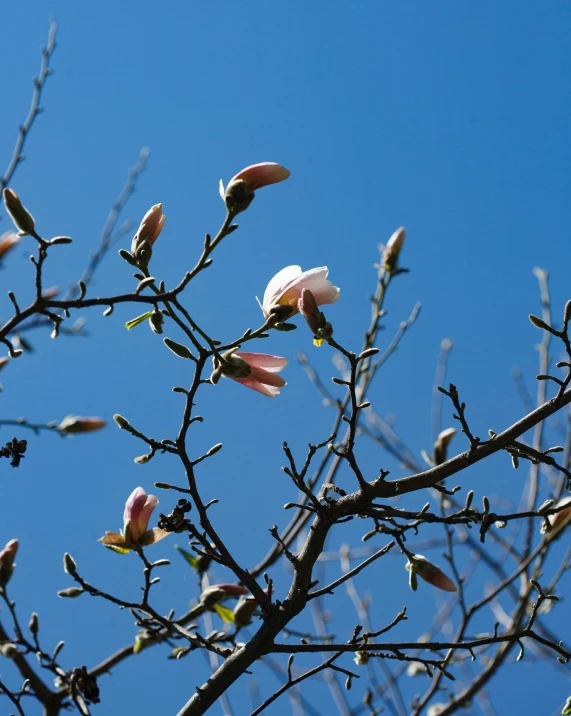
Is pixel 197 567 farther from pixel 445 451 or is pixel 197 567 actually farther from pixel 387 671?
pixel 387 671

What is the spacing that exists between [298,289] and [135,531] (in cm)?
74

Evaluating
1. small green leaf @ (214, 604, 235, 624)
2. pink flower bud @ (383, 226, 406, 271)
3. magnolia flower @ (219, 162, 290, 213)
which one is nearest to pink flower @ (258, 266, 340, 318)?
magnolia flower @ (219, 162, 290, 213)

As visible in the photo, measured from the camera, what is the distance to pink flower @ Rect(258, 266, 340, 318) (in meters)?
1.66

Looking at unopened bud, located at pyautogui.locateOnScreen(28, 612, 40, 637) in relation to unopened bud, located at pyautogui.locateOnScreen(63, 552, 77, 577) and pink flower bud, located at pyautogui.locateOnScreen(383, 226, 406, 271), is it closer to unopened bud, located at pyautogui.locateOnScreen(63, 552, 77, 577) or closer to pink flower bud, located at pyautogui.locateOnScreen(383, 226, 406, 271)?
unopened bud, located at pyautogui.locateOnScreen(63, 552, 77, 577)

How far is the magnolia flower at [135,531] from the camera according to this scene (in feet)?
5.88

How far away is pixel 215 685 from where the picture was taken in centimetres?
152

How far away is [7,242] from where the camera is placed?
238cm

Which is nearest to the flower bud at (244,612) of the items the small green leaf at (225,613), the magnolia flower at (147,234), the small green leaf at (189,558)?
the small green leaf at (225,613)

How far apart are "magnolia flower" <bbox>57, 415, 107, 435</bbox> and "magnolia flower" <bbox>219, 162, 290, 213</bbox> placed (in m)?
1.16

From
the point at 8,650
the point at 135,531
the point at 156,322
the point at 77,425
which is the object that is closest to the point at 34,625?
the point at 8,650

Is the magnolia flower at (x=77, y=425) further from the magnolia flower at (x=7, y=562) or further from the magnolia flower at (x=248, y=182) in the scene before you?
the magnolia flower at (x=248, y=182)

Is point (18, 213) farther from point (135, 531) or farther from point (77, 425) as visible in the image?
point (77, 425)

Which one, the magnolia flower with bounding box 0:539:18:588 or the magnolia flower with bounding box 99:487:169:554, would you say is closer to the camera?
the magnolia flower with bounding box 99:487:169:554

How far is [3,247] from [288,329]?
4.10ft
